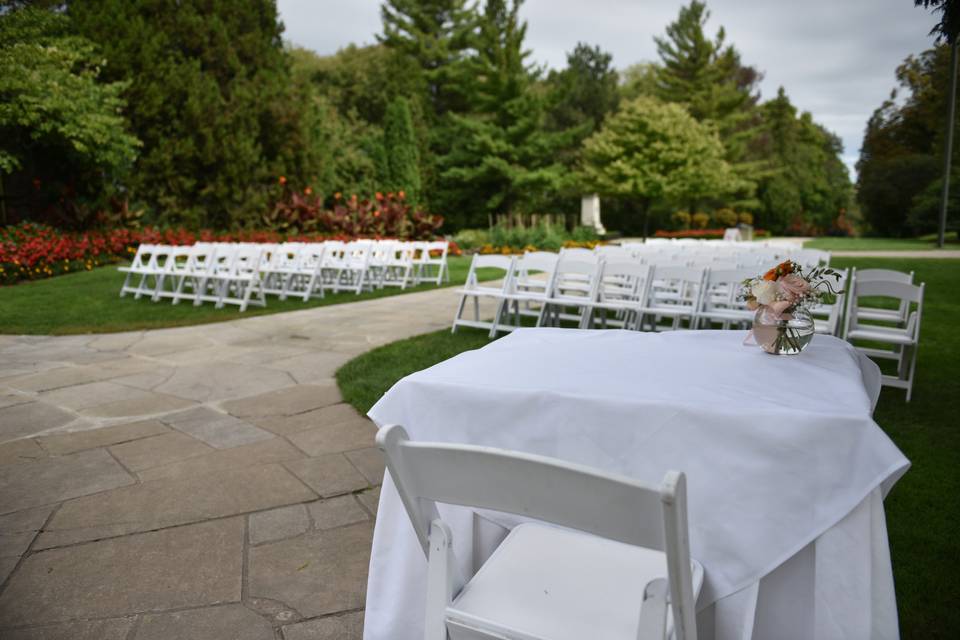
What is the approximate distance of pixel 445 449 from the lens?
4.08 feet

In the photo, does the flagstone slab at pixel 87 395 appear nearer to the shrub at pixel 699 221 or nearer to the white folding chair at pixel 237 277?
the white folding chair at pixel 237 277

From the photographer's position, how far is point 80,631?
2217mm

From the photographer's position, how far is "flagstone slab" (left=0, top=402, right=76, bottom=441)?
4.37m

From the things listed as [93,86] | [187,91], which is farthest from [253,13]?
[93,86]

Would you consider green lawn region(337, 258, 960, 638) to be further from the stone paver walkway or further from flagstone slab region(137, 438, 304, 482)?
flagstone slab region(137, 438, 304, 482)

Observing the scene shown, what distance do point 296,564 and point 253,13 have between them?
70.7ft

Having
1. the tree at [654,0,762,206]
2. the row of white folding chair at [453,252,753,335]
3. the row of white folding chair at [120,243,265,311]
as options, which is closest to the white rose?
the row of white folding chair at [453,252,753,335]

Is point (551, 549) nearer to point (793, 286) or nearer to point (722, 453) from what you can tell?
point (722, 453)

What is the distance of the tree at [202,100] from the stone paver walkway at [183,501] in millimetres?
12871

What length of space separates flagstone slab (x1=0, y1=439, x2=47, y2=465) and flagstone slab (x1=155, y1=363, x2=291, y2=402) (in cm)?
117

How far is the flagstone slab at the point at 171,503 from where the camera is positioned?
9.74 ft

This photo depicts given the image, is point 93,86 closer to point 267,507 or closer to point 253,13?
point 253,13

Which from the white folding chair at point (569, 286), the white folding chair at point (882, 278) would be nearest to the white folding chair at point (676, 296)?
the white folding chair at point (569, 286)

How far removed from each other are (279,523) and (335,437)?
3.84ft
